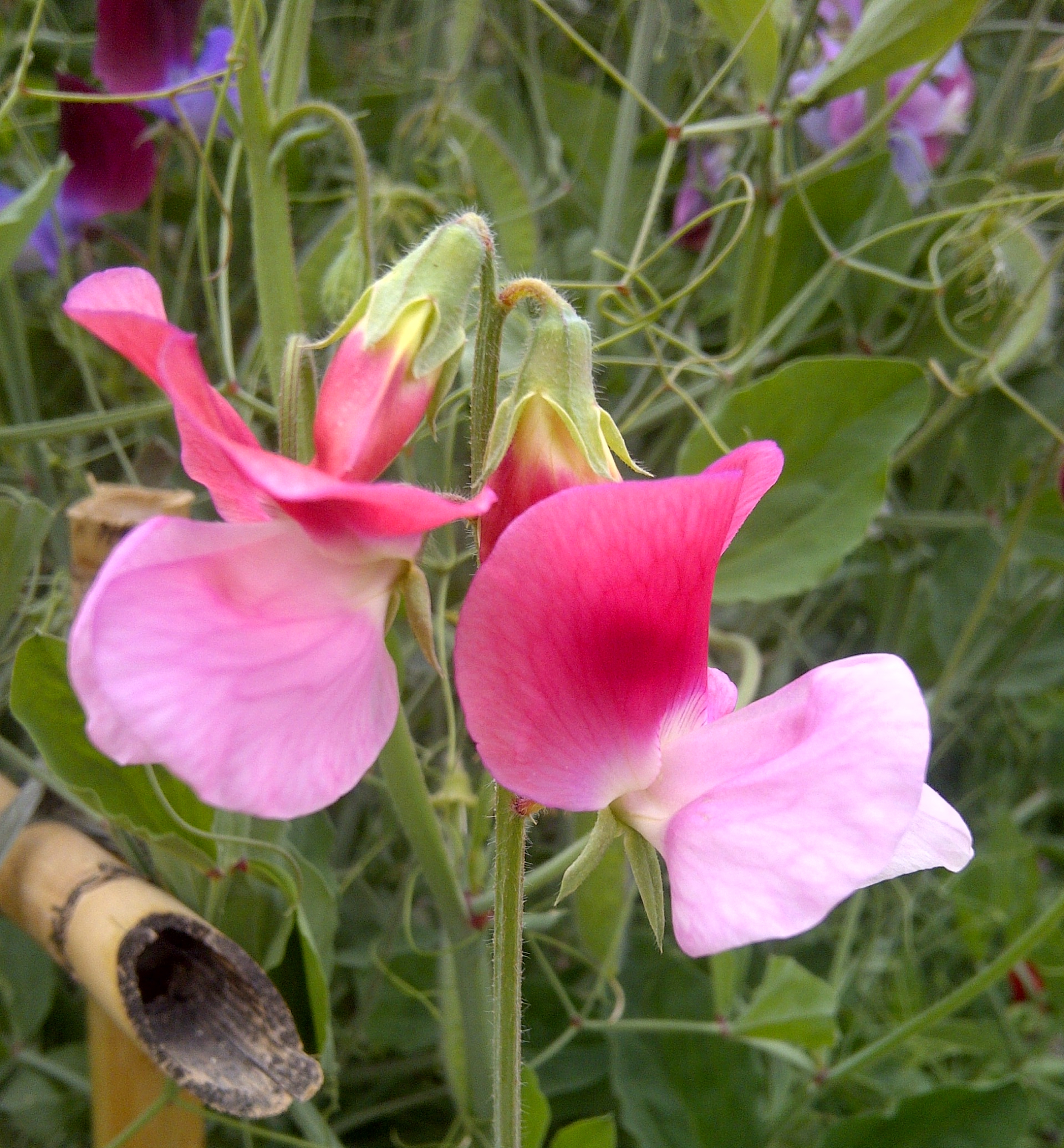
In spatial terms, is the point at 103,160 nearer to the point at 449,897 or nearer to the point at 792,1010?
the point at 449,897

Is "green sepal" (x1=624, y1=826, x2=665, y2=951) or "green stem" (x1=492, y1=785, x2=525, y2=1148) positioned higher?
"green sepal" (x1=624, y1=826, x2=665, y2=951)

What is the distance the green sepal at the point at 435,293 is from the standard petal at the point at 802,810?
137mm

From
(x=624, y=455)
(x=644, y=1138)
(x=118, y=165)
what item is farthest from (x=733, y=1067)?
(x=118, y=165)

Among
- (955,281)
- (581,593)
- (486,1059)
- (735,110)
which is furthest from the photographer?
(735,110)

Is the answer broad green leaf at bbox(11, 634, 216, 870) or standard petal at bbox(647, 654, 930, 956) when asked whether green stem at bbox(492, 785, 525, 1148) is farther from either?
broad green leaf at bbox(11, 634, 216, 870)

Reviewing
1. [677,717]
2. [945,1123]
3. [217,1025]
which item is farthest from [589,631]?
[945,1123]

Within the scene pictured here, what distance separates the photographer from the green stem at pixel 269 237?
505 millimetres

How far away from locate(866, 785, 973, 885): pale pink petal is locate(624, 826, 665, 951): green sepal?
0.06 m

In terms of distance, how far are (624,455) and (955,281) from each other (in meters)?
0.69

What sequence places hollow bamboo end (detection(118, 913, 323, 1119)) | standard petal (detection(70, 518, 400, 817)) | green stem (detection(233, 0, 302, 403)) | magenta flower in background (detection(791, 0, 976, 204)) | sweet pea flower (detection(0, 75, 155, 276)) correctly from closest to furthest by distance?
1. standard petal (detection(70, 518, 400, 817))
2. hollow bamboo end (detection(118, 913, 323, 1119))
3. green stem (detection(233, 0, 302, 403))
4. sweet pea flower (detection(0, 75, 155, 276))
5. magenta flower in background (detection(791, 0, 976, 204))

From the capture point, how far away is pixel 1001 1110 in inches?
27.1

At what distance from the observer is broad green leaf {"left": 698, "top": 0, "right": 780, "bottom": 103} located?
0.62 metres

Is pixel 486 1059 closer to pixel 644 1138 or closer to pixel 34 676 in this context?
pixel 644 1138

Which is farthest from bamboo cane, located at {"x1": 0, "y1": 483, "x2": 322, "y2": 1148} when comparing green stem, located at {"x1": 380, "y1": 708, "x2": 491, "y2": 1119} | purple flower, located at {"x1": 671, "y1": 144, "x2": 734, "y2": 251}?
purple flower, located at {"x1": 671, "y1": 144, "x2": 734, "y2": 251}
